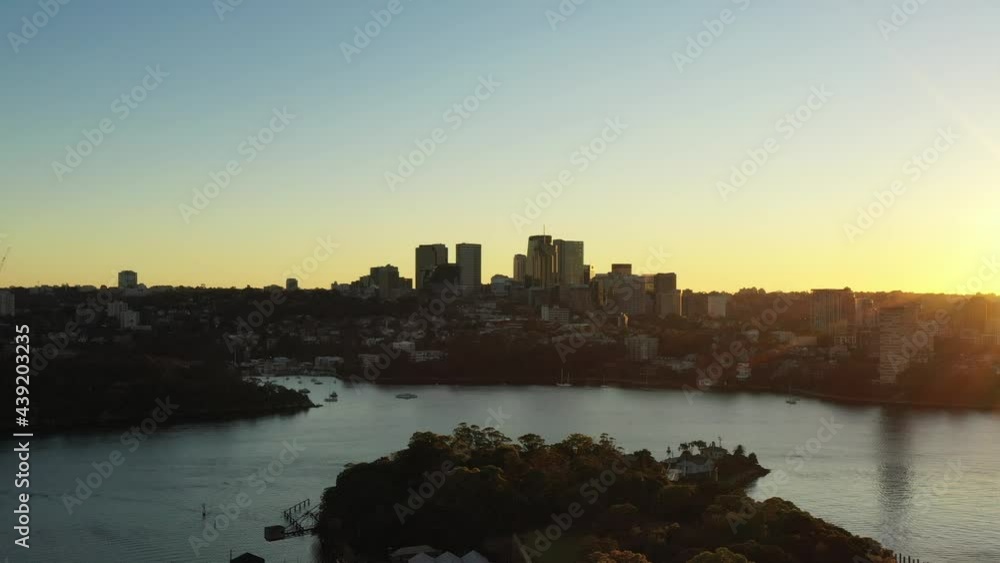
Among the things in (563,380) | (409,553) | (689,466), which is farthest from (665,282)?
(409,553)

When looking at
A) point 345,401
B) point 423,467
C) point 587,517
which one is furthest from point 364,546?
point 345,401

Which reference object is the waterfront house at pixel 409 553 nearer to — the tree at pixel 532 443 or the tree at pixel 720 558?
the tree at pixel 720 558

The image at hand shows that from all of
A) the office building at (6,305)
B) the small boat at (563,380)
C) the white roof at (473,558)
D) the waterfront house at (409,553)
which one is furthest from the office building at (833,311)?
the white roof at (473,558)

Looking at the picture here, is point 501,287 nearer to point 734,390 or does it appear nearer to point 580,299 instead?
point 580,299

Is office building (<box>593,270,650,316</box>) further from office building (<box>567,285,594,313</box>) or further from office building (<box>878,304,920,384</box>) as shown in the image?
office building (<box>878,304,920,384</box>)

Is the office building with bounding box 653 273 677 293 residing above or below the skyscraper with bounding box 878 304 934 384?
above

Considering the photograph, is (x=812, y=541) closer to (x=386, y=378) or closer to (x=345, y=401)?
(x=345, y=401)

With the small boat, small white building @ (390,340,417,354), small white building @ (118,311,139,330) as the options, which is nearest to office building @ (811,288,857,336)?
the small boat
